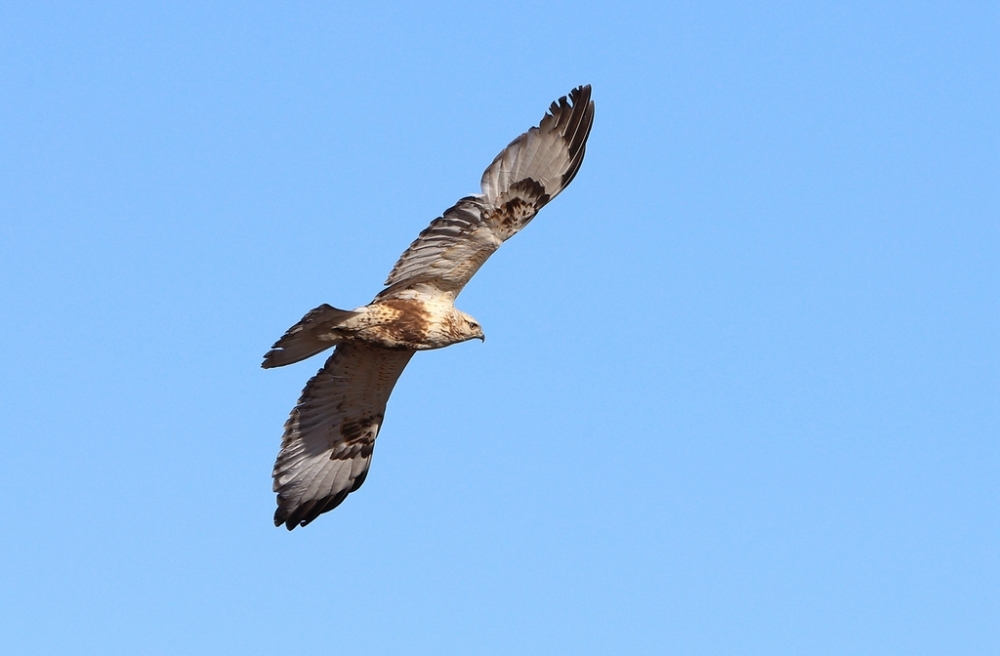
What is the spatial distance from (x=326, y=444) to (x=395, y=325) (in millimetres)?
2078

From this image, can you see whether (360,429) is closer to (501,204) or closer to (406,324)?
(406,324)

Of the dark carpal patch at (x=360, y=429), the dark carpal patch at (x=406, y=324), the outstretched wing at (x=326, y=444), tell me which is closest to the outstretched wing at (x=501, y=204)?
the dark carpal patch at (x=406, y=324)

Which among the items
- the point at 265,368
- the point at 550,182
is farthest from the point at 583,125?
the point at 265,368

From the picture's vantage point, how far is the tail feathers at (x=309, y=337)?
12922 millimetres

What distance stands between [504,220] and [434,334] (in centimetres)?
127

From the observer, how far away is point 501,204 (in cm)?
1420

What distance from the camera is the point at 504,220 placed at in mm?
14203

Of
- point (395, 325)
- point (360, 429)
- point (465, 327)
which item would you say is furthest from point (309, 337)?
point (360, 429)

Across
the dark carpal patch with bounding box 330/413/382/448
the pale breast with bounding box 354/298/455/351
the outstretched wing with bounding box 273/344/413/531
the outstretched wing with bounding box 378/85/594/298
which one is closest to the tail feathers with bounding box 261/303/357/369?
the pale breast with bounding box 354/298/455/351

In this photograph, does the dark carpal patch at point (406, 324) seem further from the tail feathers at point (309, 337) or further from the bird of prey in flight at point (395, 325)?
the tail feathers at point (309, 337)

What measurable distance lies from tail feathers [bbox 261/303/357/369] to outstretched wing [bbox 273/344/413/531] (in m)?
1.28

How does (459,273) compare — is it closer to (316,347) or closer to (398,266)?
(398,266)

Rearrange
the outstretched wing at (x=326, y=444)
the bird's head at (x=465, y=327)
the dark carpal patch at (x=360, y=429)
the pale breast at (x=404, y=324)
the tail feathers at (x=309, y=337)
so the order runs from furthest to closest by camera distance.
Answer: the dark carpal patch at (x=360, y=429) < the outstretched wing at (x=326, y=444) < the bird's head at (x=465, y=327) < the pale breast at (x=404, y=324) < the tail feathers at (x=309, y=337)

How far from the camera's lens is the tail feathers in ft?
42.4
